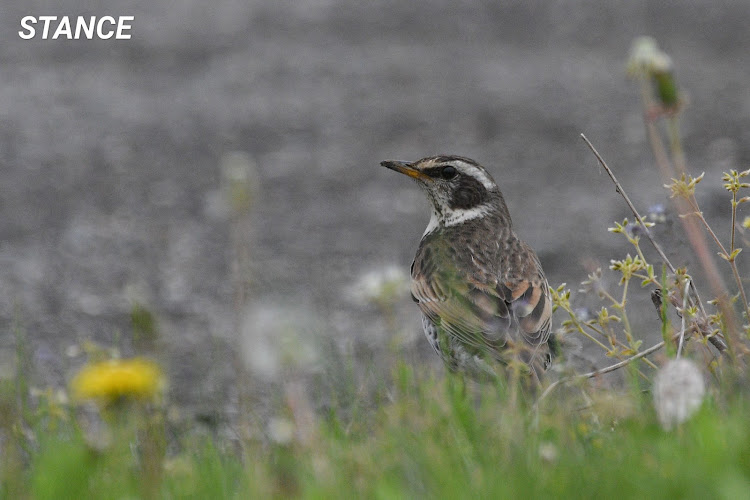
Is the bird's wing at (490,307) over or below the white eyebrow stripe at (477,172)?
below

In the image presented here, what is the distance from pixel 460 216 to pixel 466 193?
14 cm

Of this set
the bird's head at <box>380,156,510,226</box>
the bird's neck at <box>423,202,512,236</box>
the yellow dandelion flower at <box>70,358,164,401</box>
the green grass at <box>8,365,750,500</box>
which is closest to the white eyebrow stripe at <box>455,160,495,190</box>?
the bird's head at <box>380,156,510,226</box>

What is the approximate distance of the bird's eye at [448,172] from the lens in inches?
300

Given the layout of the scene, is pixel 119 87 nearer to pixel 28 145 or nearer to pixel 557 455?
pixel 28 145

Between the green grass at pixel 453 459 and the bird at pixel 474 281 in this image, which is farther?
the bird at pixel 474 281

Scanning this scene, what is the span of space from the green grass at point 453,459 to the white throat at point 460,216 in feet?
9.45

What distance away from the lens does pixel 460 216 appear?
7637 mm

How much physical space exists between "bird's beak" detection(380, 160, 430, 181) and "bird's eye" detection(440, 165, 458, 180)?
0.31ft

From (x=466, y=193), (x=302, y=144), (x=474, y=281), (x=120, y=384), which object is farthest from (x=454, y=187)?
(x=302, y=144)

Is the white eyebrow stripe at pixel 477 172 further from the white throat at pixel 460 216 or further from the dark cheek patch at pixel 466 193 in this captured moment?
the white throat at pixel 460 216

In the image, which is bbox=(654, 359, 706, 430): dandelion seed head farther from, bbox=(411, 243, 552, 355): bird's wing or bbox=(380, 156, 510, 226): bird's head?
bbox=(380, 156, 510, 226): bird's head

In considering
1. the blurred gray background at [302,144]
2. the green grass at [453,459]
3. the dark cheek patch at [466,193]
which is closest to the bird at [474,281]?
the dark cheek patch at [466,193]

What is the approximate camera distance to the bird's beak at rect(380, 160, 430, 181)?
290 inches

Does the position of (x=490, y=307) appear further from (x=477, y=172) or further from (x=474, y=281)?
(x=477, y=172)
